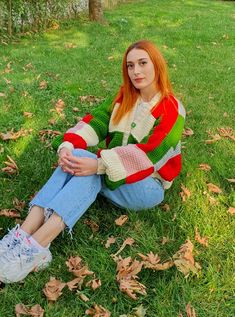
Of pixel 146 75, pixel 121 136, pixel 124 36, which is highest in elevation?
pixel 146 75

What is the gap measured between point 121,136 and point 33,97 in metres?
3.10

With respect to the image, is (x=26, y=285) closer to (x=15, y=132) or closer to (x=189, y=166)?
(x=189, y=166)

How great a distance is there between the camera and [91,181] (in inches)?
128

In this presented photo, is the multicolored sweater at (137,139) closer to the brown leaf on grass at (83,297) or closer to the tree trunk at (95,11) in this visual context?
the brown leaf on grass at (83,297)

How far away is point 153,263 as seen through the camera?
10.4 feet

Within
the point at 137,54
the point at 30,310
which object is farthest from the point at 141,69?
the point at 30,310

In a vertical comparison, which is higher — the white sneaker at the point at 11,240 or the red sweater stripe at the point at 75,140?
the red sweater stripe at the point at 75,140

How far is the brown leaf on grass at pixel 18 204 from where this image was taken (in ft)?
12.7

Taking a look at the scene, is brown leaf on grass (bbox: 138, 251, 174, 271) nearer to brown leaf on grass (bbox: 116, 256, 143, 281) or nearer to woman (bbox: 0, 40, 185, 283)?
brown leaf on grass (bbox: 116, 256, 143, 281)

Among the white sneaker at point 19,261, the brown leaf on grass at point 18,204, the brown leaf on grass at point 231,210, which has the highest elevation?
the white sneaker at point 19,261

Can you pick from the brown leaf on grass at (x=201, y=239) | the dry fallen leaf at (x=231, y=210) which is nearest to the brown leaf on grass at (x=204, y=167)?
the dry fallen leaf at (x=231, y=210)

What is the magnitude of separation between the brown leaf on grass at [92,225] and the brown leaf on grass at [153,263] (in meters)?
0.51

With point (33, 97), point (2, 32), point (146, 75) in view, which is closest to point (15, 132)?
point (33, 97)

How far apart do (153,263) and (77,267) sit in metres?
0.54
